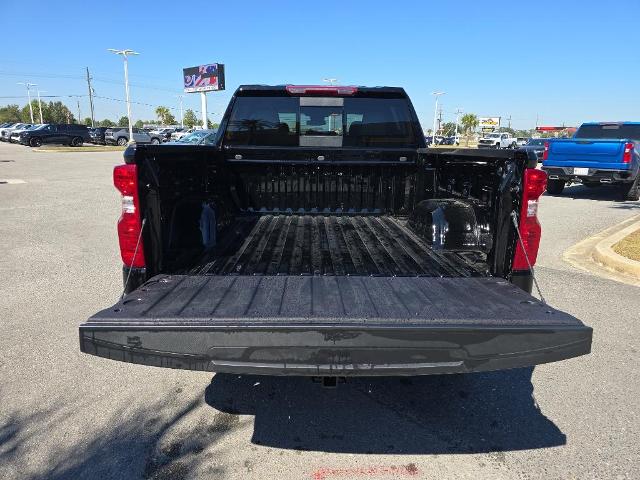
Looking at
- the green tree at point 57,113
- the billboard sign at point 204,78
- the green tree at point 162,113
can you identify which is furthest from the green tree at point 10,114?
the billboard sign at point 204,78

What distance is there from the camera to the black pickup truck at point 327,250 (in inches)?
83.8

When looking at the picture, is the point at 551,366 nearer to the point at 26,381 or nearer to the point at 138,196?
the point at 138,196

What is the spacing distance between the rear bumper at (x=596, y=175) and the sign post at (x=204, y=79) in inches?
1962

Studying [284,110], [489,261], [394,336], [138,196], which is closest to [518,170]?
[489,261]

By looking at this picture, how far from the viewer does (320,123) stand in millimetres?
4871

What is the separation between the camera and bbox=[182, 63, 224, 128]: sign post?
189ft

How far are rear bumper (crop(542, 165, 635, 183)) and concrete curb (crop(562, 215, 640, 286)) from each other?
3985 mm

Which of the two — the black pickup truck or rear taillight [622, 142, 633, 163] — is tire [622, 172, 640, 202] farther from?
the black pickup truck

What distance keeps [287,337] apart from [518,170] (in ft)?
5.83

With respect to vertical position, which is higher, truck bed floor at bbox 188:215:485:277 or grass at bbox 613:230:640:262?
truck bed floor at bbox 188:215:485:277

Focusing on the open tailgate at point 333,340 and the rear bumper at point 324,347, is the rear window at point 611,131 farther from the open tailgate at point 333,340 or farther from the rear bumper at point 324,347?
the rear bumper at point 324,347

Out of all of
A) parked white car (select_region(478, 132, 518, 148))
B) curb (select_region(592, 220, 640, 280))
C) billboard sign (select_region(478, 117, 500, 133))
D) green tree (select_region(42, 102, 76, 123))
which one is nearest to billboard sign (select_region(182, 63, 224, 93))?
parked white car (select_region(478, 132, 518, 148))

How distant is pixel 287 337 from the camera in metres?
2.11

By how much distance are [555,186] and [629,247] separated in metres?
8.41
